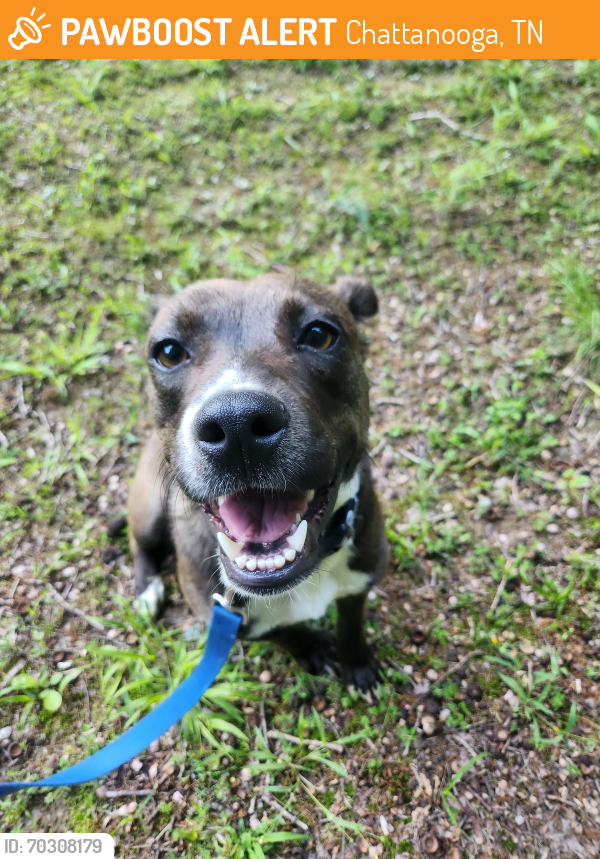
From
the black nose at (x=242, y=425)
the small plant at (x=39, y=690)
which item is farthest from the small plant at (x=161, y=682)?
the black nose at (x=242, y=425)

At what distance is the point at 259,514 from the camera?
226 cm

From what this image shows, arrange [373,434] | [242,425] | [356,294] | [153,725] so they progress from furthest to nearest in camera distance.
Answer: [373,434]
[356,294]
[153,725]
[242,425]

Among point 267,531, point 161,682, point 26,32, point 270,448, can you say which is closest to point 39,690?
point 161,682

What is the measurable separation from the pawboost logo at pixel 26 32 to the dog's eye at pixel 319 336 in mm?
4282

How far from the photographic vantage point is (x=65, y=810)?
10.6 ft

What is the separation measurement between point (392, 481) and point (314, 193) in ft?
9.90

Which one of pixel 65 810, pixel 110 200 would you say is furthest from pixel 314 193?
Answer: pixel 65 810

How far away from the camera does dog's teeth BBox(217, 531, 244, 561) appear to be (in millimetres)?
2180

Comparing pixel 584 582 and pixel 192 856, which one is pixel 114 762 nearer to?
pixel 192 856

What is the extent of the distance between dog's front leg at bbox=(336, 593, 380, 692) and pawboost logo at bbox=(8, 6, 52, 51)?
206 inches

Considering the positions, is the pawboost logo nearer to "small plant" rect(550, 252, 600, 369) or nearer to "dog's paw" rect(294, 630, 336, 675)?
"small plant" rect(550, 252, 600, 369)

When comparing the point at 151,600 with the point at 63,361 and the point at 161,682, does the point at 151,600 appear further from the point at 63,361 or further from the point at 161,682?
the point at 63,361

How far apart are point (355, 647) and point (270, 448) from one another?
73.7 inches

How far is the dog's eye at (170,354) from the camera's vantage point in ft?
8.03
